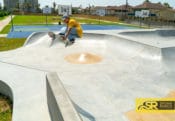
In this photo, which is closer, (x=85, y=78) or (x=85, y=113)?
(x=85, y=113)

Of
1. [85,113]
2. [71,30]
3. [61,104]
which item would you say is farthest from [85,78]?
[71,30]

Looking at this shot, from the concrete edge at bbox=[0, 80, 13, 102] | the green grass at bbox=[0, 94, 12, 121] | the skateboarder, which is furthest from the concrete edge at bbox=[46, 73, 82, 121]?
the skateboarder

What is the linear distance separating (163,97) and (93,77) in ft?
5.85

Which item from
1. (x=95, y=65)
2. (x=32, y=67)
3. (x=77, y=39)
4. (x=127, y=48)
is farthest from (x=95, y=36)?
(x=32, y=67)

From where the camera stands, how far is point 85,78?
5.38 meters

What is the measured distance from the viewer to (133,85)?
5.19m

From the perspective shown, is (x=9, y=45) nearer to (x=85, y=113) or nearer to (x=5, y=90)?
(x=5, y=90)

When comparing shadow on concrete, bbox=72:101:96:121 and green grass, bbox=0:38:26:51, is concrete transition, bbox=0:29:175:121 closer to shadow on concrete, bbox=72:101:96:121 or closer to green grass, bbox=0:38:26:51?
shadow on concrete, bbox=72:101:96:121

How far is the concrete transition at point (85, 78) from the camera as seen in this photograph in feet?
12.7

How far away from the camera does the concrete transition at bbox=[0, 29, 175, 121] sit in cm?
386

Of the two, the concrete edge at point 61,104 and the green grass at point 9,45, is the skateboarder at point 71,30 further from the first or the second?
the concrete edge at point 61,104

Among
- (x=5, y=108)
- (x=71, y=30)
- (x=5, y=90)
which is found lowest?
(x=5, y=108)

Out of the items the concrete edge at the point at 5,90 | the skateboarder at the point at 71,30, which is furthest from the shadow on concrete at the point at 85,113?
the skateboarder at the point at 71,30

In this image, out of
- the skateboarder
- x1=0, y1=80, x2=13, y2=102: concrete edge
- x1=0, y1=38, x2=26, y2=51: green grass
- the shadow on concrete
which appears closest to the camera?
the shadow on concrete
